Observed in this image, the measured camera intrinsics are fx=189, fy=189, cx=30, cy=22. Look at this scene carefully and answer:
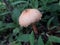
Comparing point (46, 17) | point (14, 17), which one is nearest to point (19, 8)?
point (14, 17)

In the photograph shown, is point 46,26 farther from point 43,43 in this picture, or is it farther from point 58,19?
point 43,43

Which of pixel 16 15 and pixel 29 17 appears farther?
pixel 16 15

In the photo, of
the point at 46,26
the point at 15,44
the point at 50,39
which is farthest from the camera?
the point at 46,26

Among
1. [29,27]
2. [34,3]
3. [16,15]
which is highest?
[34,3]

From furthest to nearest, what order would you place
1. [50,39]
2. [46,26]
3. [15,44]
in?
[46,26]
[15,44]
[50,39]

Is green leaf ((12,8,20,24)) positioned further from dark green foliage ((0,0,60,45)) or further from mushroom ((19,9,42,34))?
mushroom ((19,9,42,34))

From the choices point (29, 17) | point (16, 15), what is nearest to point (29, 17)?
Answer: point (29, 17)

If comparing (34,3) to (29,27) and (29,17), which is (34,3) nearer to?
(29,27)

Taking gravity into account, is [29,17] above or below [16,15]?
above
